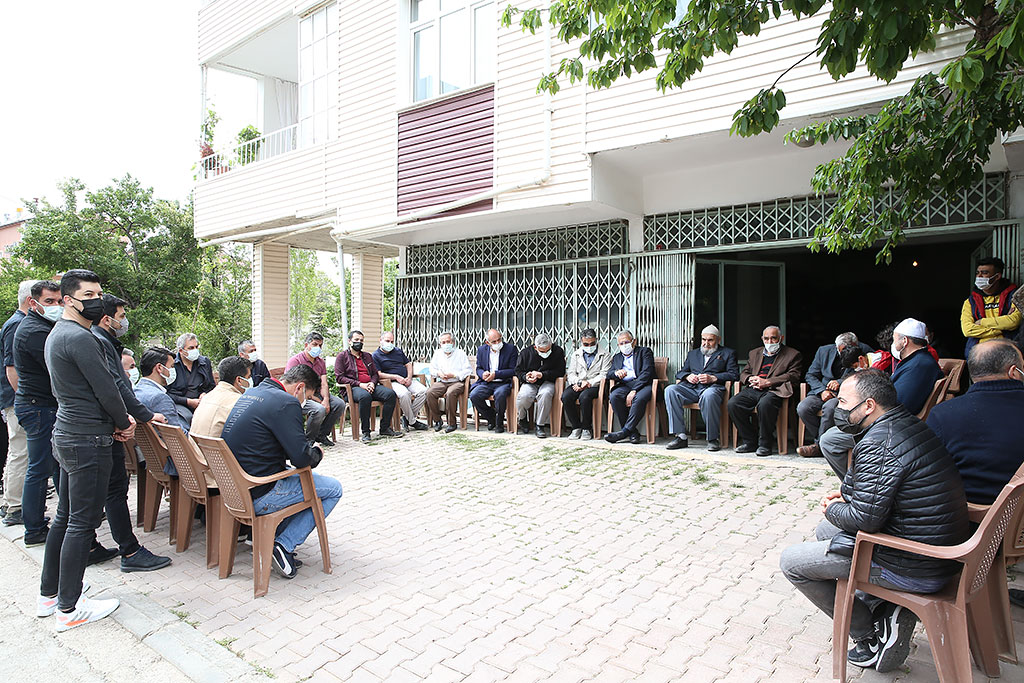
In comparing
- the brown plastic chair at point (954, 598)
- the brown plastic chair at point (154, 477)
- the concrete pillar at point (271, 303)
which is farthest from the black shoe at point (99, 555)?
the concrete pillar at point (271, 303)

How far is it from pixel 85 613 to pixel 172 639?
0.61 metres

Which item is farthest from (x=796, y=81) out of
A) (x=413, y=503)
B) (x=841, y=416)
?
(x=413, y=503)

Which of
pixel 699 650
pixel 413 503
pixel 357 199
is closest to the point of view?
pixel 699 650

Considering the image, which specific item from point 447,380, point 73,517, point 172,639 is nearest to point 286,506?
point 172,639

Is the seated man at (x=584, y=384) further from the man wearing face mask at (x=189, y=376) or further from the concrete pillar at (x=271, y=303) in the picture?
the concrete pillar at (x=271, y=303)

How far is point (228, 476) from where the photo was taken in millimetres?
3680

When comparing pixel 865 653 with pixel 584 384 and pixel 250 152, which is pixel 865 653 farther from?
pixel 250 152

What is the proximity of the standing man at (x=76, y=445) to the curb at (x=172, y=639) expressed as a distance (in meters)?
0.17

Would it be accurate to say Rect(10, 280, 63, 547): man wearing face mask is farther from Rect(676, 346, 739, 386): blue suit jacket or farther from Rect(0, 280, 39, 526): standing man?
Rect(676, 346, 739, 386): blue suit jacket

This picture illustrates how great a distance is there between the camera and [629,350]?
26.9ft

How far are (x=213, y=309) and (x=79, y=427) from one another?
1461 centimetres

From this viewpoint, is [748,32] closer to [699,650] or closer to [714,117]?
[714,117]

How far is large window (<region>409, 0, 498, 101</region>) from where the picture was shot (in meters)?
9.17

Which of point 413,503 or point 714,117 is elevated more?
point 714,117
